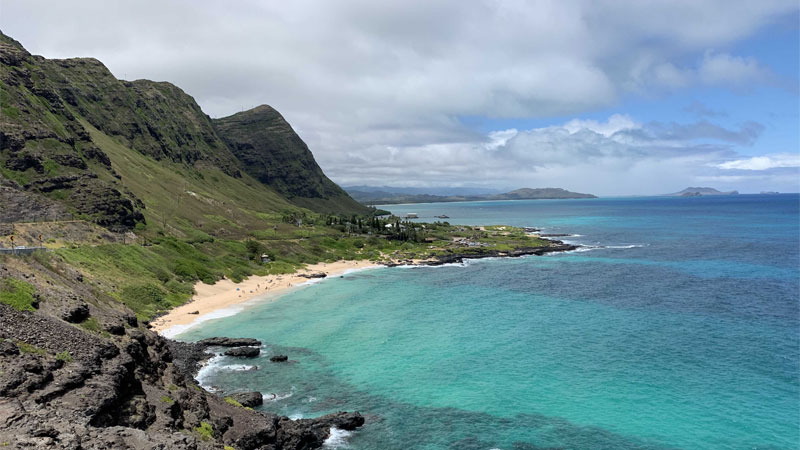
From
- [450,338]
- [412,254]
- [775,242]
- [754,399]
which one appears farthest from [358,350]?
[775,242]

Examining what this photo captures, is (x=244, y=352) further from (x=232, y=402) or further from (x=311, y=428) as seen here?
(x=311, y=428)

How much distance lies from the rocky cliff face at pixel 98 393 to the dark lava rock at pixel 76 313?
7cm

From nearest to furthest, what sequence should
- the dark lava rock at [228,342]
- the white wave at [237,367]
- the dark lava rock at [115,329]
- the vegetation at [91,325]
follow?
1. the vegetation at [91,325]
2. the dark lava rock at [115,329]
3. the white wave at [237,367]
4. the dark lava rock at [228,342]

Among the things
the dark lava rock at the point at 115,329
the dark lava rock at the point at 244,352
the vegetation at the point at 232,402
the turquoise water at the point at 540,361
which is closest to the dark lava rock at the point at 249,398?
the vegetation at the point at 232,402

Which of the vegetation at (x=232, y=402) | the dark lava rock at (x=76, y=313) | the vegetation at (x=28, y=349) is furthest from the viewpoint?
the vegetation at (x=232, y=402)

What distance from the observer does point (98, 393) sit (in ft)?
80.1

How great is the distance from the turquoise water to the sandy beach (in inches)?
198

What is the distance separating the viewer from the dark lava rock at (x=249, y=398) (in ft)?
133

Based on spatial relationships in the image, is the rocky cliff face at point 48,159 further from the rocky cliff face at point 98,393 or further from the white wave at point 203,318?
the rocky cliff face at point 98,393

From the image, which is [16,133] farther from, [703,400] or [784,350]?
[784,350]

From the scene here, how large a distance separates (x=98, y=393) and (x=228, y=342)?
3429 cm

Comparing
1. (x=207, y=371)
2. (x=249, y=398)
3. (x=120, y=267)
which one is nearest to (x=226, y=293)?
(x=120, y=267)

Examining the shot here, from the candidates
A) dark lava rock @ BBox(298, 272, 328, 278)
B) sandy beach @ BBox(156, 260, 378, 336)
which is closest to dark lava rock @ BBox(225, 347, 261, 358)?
sandy beach @ BBox(156, 260, 378, 336)

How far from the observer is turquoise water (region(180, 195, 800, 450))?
3738 cm
